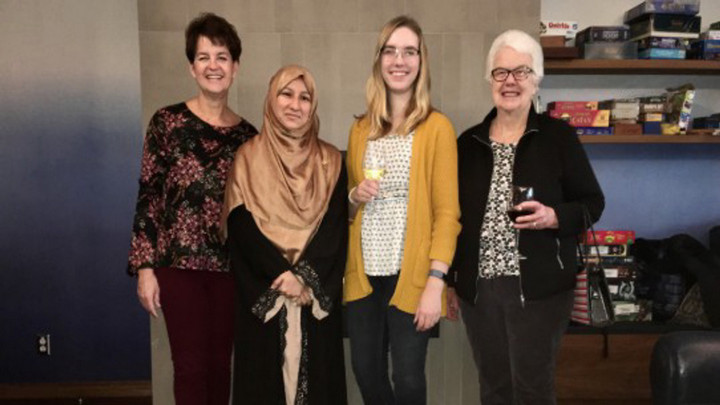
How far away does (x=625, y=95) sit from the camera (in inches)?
136

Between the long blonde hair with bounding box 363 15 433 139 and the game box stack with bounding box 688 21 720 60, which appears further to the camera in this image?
the game box stack with bounding box 688 21 720 60

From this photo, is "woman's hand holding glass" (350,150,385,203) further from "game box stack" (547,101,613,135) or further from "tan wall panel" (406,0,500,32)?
"game box stack" (547,101,613,135)

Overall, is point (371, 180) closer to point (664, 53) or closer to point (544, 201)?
point (544, 201)

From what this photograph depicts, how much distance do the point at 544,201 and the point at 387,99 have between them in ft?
2.08

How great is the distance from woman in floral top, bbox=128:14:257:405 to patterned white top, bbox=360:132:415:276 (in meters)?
0.54

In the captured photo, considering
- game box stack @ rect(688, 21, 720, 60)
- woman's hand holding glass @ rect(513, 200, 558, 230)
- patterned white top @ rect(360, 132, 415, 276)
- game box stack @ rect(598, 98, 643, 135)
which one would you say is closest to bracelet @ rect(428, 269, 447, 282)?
patterned white top @ rect(360, 132, 415, 276)

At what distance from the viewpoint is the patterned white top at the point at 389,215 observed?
5.71 ft

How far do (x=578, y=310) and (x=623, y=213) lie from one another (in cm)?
190

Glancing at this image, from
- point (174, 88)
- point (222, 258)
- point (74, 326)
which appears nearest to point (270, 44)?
point (174, 88)

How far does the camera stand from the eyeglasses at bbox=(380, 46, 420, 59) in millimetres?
1755

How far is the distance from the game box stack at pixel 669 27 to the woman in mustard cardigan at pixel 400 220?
80.3 inches

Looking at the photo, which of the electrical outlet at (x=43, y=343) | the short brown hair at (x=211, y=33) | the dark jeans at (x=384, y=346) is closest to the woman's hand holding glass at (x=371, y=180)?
the dark jeans at (x=384, y=346)

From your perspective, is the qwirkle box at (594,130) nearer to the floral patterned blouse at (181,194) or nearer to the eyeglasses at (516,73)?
the eyeglasses at (516,73)

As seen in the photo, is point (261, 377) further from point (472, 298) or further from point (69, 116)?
point (69, 116)
